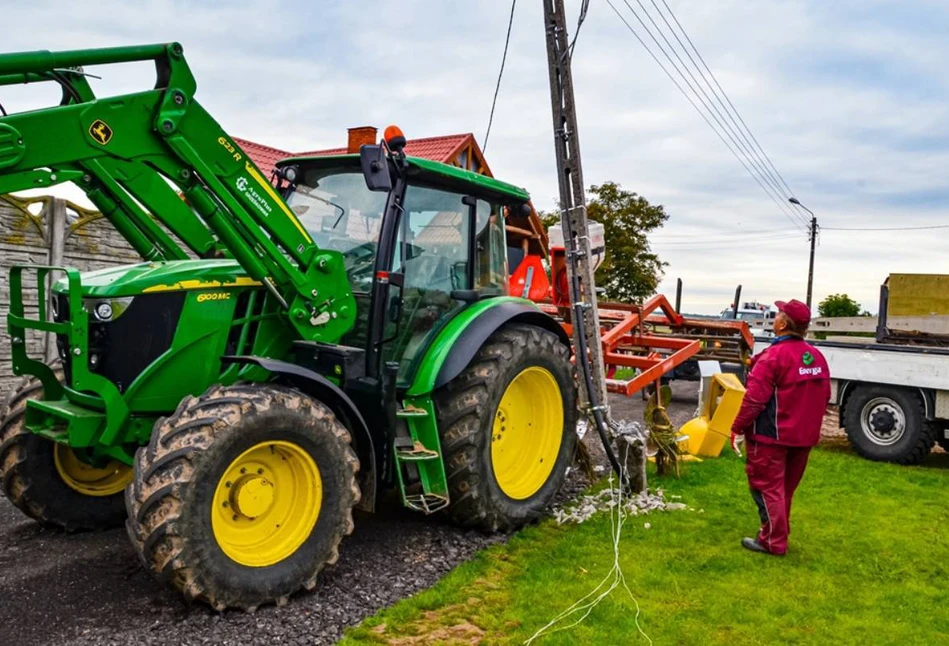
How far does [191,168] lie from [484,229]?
6.93ft

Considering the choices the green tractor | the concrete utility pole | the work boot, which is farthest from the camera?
the concrete utility pole

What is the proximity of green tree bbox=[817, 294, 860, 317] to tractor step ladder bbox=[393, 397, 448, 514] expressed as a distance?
3580 centimetres

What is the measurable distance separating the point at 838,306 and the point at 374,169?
38.3 m

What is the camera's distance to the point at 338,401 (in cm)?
399

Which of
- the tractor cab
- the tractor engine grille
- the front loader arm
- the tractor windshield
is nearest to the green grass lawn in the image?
the tractor cab

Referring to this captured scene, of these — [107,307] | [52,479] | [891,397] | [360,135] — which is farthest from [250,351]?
[360,135]

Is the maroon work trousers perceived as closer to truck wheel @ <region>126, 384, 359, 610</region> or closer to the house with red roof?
truck wheel @ <region>126, 384, 359, 610</region>

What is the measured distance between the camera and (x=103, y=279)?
4098 millimetres

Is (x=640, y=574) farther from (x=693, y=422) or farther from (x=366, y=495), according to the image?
(x=693, y=422)

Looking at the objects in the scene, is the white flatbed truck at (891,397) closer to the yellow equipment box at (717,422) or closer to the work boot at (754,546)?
the yellow equipment box at (717,422)

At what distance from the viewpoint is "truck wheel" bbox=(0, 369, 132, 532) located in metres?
4.38

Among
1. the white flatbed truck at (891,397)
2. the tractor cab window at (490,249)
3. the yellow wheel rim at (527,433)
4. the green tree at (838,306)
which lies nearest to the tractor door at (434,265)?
the tractor cab window at (490,249)

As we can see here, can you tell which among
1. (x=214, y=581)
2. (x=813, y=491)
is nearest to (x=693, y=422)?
(x=813, y=491)

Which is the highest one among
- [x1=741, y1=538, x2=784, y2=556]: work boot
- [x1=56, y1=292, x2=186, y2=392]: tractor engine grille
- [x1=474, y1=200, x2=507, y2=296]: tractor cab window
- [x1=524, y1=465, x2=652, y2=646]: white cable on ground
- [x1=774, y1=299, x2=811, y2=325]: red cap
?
[x1=474, y1=200, x2=507, y2=296]: tractor cab window
